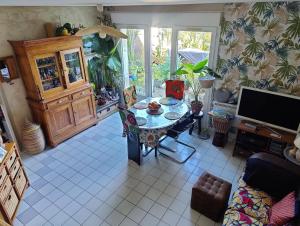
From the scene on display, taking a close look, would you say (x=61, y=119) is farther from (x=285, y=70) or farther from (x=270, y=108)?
(x=285, y=70)

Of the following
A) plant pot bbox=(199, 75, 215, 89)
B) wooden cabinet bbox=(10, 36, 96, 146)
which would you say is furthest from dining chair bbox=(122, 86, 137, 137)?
plant pot bbox=(199, 75, 215, 89)

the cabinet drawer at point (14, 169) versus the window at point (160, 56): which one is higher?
the window at point (160, 56)

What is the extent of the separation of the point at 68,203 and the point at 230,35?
371cm

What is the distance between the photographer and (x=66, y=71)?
4109mm

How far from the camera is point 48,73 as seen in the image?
3965mm

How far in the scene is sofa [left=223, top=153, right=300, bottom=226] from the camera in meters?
2.30

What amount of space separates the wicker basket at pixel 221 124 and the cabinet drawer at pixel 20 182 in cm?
326

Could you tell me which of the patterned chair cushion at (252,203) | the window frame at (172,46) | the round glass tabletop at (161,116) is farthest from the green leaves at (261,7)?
the patterned chair cushion at (252,203)

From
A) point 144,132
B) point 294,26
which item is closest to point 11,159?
point 144,132

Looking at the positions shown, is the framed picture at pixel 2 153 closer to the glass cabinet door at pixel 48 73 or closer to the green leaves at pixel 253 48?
the glass cabinet door at pixel 48 73

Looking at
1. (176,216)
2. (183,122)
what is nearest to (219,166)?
(183,122)

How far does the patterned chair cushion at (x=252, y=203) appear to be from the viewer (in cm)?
233

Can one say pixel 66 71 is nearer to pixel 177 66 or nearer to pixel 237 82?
pixel 177 66

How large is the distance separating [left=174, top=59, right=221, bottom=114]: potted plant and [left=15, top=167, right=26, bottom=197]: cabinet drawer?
3.03m
